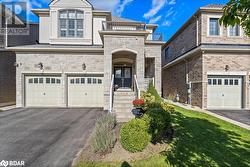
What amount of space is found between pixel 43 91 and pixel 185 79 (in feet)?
45.6

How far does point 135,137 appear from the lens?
5.14 m

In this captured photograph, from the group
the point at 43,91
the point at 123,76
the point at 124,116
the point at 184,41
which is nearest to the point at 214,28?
the point at 184,41

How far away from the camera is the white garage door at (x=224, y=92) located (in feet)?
43.6

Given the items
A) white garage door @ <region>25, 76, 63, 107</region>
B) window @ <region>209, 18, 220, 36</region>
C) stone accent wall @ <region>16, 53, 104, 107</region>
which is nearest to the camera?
stone accent wall @ <region>16, 53, 104, 107</region>

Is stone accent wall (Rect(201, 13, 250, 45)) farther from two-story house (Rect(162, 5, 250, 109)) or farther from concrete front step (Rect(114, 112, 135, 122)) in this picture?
concrete front step (Rect(114, 112, 135, 122))

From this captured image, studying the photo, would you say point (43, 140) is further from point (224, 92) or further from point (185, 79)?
point (185, 79)

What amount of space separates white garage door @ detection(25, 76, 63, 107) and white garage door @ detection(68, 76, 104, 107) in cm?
105

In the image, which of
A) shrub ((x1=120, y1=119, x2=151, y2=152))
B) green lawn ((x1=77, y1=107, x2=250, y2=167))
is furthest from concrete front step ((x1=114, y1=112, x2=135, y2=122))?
shrub ((x1=120, y1=119, x2=151, y2=152))

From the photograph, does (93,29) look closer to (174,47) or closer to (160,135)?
(174,47)

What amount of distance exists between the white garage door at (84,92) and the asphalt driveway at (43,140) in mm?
4699

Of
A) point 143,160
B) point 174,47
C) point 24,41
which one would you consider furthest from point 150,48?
point 24,41

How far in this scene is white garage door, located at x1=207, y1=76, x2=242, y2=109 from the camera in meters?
13.3

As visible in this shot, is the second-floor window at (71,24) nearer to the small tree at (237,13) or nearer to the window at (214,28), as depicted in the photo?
the window at (214,28)

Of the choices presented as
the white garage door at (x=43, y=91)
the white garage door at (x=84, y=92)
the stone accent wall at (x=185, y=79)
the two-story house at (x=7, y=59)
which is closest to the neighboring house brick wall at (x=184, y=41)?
the stone accent wall at (x=185, y=79)
